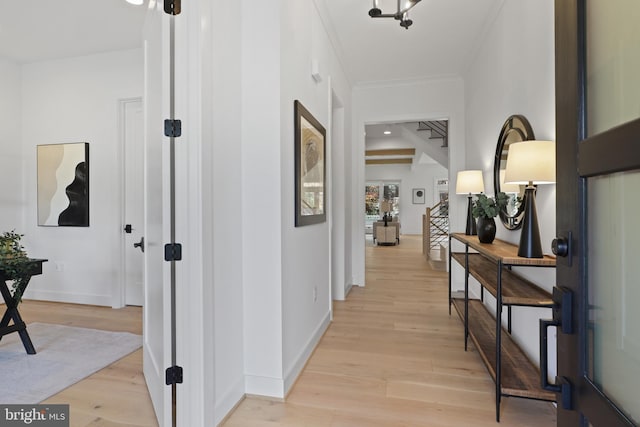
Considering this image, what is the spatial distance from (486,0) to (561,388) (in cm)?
324

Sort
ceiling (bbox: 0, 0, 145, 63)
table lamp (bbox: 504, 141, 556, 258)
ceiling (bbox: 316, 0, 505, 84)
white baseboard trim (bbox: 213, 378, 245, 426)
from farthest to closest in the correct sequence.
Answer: ceiling (bbox: 316, 0, 505, 84)
ceiling (bbox: 0, 0, 145, 63)
table lamp (bbox: 504, 141, 556, 258)
white baseboard trim (bbox: 213, 378, 245, 426)

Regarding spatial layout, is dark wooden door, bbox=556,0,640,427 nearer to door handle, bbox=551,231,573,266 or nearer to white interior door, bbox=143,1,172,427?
door handle, bbox=551,231,573,266

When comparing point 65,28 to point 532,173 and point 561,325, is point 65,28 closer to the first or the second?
point 532,173

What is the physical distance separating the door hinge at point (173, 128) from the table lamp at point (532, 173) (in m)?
1.82

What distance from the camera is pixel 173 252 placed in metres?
1.58

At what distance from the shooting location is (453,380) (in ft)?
7.24

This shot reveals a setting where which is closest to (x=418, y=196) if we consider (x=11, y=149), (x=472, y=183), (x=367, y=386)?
(x=472, y=183)

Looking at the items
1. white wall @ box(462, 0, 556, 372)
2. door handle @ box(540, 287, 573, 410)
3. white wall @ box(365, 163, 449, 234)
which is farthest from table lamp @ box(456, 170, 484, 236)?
white wall @ box(365, 163, 449, 234)

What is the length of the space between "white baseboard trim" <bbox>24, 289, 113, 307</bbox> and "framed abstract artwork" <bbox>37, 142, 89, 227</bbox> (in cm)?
82

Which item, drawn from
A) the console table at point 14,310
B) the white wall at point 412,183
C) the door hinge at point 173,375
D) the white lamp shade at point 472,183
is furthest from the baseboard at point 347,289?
the white wall at point 412,183

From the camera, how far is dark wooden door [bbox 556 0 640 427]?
25.5 inches

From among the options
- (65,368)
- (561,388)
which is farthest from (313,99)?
(65,368)

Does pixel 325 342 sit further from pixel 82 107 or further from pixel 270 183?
pixel 82 107

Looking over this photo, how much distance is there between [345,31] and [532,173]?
2.47m
